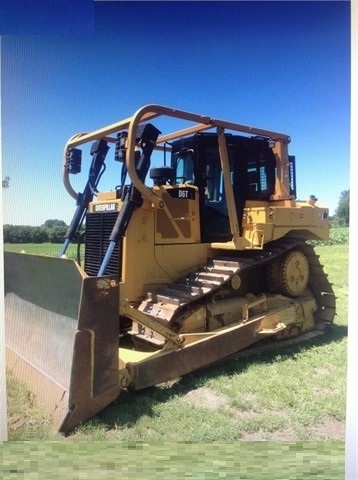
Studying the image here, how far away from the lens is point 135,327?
4008mm

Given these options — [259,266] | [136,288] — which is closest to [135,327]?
[136,288]

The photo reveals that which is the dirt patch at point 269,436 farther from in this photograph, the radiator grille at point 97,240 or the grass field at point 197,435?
the radiator grille at point 97,240

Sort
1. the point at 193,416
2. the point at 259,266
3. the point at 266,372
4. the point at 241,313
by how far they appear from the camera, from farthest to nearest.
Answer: the point at 259,266, the point at 241,313, the point at 266,372, the point at 193,416

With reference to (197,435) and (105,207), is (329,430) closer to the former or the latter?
(197,435)

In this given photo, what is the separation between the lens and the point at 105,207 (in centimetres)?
436

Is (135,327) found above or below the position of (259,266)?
below

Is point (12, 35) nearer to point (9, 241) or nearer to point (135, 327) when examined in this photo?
point (9, 241)

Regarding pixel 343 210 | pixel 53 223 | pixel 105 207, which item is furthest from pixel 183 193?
pixel 343 210

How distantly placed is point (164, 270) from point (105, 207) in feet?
2.86

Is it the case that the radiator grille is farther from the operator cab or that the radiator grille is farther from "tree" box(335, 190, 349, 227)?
"tree" box(335, 190, 349, 227)

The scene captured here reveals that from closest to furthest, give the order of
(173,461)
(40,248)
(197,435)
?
(173,461), (197,435), (40,248)

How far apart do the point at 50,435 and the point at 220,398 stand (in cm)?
135

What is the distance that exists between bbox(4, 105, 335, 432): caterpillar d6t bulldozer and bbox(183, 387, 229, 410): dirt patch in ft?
0.69

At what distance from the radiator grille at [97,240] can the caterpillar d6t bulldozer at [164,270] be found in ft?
0.04
